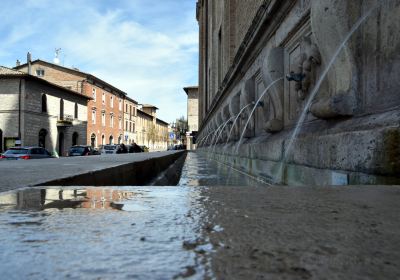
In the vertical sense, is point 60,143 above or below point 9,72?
below

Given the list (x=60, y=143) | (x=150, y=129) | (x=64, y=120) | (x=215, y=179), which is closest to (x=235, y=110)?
(x=215, y=179)

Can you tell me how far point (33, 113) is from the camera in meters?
34.8

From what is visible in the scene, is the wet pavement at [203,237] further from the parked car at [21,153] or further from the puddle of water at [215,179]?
the parked car at [21,153]

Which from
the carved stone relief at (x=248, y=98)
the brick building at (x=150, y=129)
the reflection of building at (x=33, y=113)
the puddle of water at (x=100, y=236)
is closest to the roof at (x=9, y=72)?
the reflection of building at (x=33, y=113)

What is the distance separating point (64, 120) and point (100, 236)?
40.5 m

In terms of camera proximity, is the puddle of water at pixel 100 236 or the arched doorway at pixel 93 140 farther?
the arched doorway at pixel 93 140

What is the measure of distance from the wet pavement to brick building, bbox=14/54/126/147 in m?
46.6

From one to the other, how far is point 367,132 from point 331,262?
1834mm

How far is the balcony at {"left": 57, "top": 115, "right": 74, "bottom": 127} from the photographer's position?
38750 millimetres

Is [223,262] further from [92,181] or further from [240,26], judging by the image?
[240,26]

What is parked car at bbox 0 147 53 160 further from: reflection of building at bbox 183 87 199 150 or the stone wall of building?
reflection of building at bbox 183 87 199 150

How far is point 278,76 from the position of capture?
5484 millimetres

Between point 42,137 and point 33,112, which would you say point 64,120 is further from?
point 33,112

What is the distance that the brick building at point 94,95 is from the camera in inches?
1815
